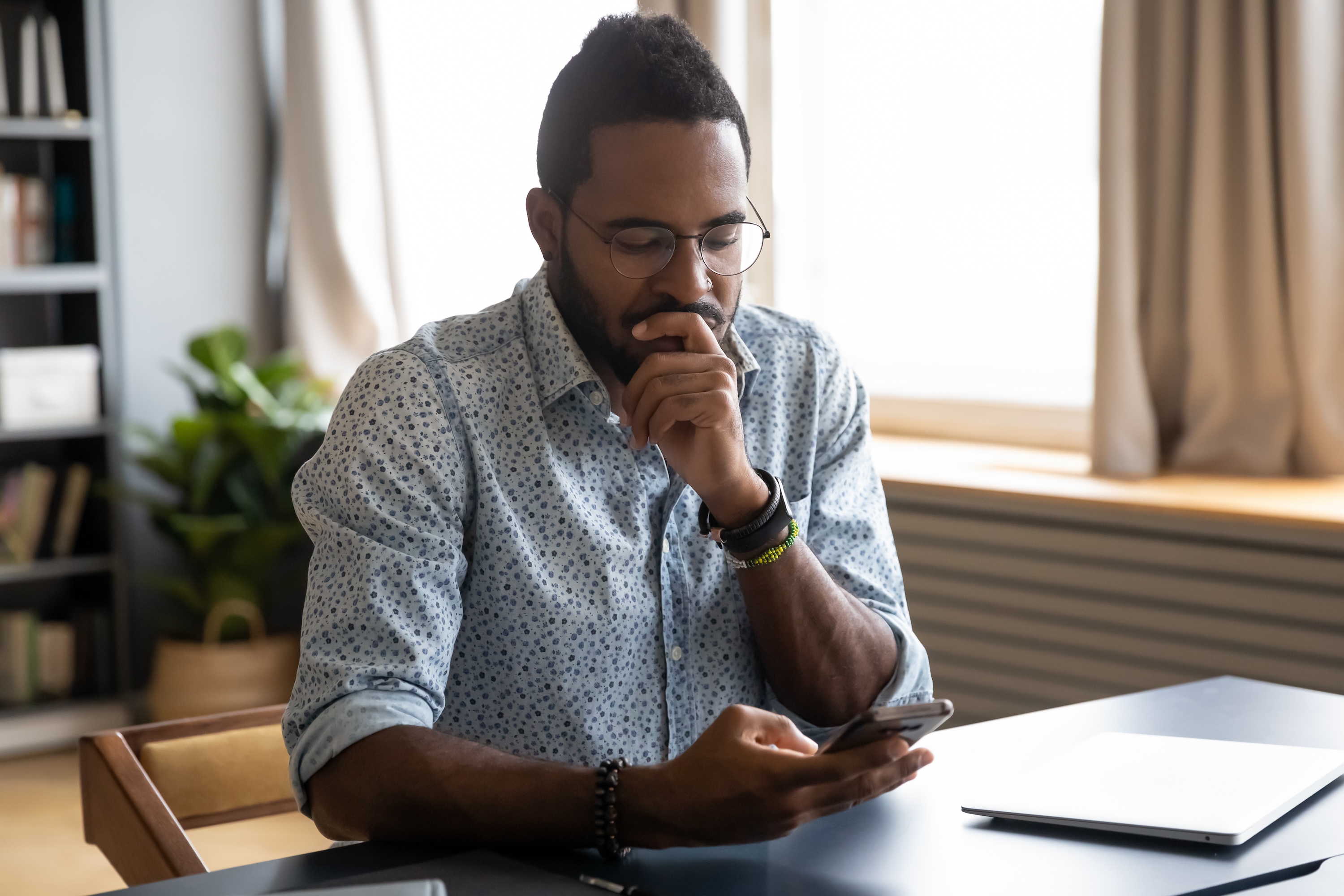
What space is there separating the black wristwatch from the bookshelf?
2.95 metres

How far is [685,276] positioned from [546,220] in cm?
20

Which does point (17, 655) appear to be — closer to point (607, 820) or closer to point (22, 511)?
point (22, 511)

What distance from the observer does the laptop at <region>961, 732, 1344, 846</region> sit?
105 centimetres

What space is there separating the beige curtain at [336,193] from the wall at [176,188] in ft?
0.55

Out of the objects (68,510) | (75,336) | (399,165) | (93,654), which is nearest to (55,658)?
(93,654)

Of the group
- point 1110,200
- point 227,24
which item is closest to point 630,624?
point 1110,200

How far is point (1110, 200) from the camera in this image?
8.11ft

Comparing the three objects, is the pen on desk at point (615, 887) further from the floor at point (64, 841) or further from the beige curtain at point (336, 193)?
the beige curtain at point (336, 193)

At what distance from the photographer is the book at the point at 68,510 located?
3.85m

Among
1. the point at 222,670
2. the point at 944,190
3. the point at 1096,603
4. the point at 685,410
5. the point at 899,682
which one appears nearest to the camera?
the point at 685,410

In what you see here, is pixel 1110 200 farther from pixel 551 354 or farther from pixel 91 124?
pixel 91 124

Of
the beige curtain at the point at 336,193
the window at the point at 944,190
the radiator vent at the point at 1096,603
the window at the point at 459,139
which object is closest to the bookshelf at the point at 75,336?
the beige curtain at the point at 336,193

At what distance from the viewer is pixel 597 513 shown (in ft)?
4.59

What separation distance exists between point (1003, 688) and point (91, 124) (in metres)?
2.86
